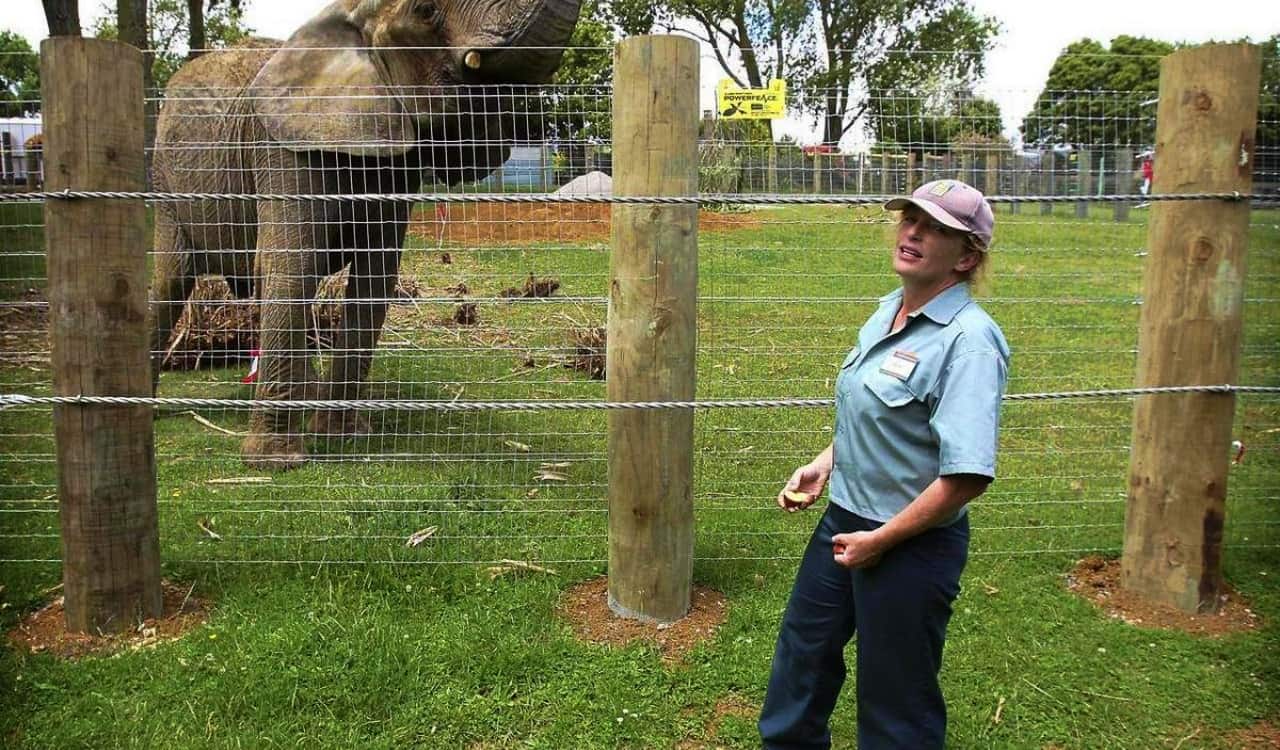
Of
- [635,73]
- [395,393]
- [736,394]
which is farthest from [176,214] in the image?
[635,73]

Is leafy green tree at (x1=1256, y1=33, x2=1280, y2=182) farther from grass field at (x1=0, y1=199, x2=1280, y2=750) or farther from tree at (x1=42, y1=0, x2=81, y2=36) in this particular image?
tree at (x1=42, y1=0, x2=81, y2=36)

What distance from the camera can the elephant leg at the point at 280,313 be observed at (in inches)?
242

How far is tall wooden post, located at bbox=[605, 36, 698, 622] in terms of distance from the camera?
3.63 meters

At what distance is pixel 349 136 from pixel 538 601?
3.23 m

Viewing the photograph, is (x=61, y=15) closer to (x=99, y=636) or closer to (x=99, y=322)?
(x=99, y=322)

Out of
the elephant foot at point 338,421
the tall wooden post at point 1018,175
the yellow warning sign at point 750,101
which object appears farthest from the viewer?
the elephant foot at point 338,421

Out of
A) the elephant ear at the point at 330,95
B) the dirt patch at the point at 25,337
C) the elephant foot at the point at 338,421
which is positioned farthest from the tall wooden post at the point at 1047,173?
the dirt patch at the point at 25,337

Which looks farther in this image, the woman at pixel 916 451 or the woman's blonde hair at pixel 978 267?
the woman's blonde hair at pixel 978 267

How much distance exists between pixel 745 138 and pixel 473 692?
2.86m

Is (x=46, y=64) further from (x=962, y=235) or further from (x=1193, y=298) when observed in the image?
(x=1193, y=298)

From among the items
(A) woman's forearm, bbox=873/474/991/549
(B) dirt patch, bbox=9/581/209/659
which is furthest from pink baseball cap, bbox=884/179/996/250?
(B) dirt patch, bbox=9/581/209/659

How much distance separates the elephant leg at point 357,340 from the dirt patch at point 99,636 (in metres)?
2.51

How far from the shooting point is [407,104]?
5.95m

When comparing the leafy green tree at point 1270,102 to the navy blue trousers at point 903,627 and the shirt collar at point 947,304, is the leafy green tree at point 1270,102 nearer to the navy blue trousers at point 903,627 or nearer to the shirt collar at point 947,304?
the shirt collar at point 947,304
